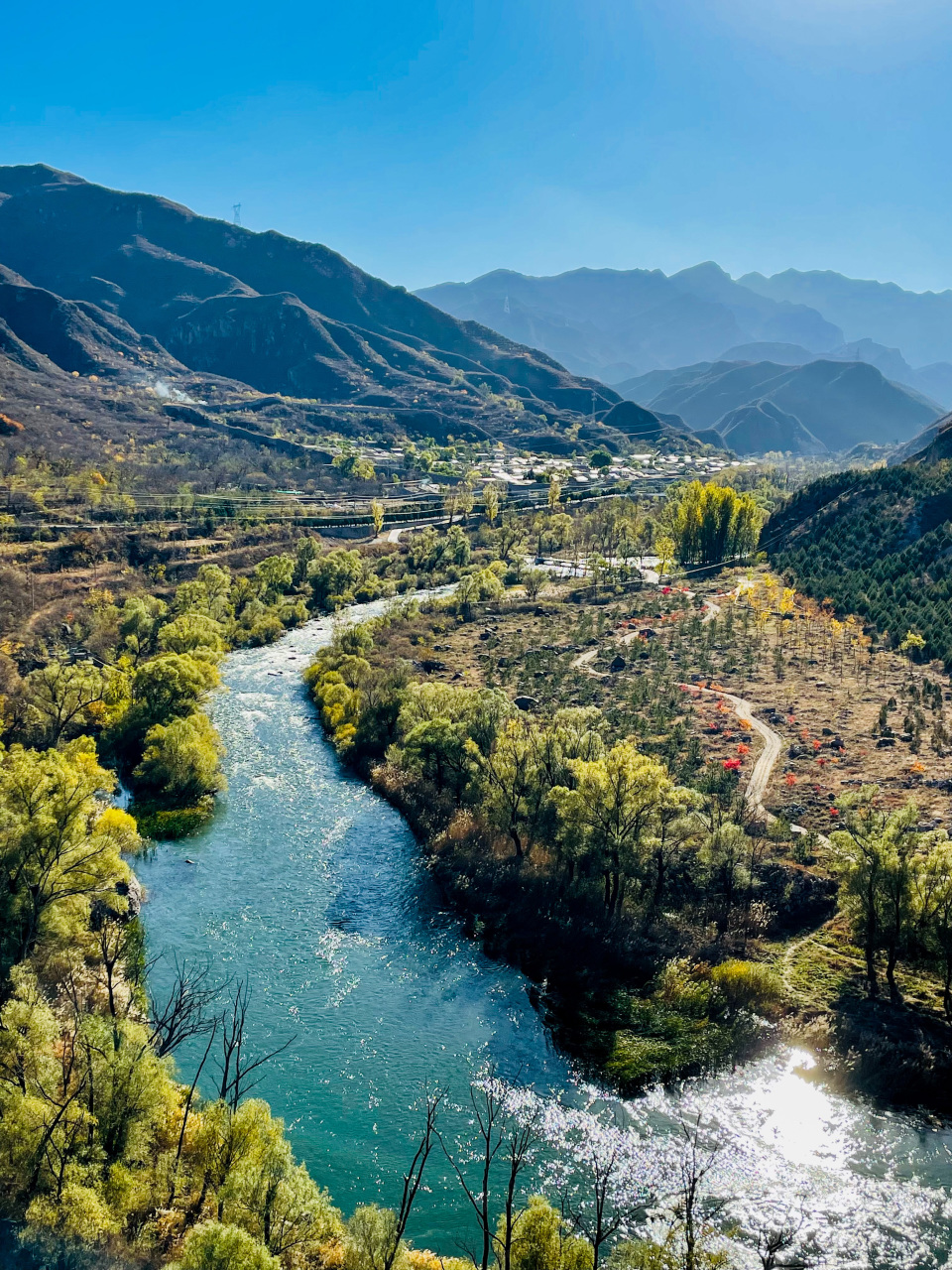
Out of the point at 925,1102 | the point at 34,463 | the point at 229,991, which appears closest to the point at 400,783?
the point at 229,991

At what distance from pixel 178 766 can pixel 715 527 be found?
118 metres

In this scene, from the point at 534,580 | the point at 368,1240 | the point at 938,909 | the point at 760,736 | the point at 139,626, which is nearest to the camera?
the point at 368,1240

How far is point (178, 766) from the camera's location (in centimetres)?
6438

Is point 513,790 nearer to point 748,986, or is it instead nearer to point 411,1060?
point 748,986

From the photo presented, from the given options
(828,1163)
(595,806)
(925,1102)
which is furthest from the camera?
(595,806)

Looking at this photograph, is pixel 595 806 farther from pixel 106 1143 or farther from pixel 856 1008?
pixel 106 1143

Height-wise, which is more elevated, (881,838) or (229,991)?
(881,838)

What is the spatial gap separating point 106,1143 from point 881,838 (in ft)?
125

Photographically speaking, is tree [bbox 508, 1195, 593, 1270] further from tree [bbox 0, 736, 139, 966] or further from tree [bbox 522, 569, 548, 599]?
tree [bbox 522, 569, 548, 599]

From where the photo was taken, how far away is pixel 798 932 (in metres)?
48.2

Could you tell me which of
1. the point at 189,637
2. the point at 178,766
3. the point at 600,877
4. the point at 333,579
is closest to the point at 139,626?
the point at 189,637

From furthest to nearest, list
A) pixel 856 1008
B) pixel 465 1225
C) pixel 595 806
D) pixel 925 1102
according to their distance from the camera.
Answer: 1. pixel 595 806
2. pixel 856 1008
3. pixel 925 1102
4. pixel 465 1225

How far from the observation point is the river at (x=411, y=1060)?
32.5 meters

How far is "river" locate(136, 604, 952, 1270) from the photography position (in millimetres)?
32531
